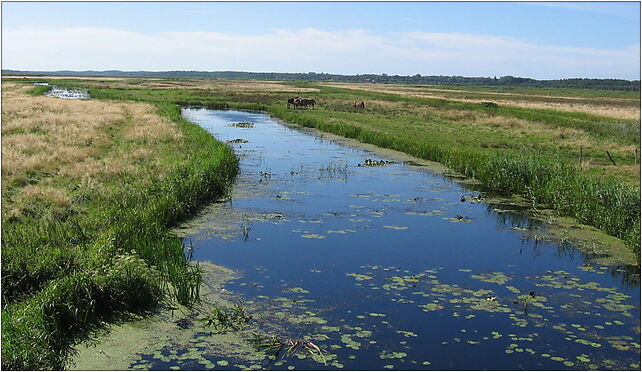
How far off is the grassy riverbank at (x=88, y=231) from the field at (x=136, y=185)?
3 cm

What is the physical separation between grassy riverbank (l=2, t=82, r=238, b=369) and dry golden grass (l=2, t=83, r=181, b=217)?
0.06 metres

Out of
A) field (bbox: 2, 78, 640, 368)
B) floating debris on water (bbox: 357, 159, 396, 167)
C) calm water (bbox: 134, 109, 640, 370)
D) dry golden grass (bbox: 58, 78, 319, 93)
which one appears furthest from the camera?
dry golden grass (bbox: 58, 78, 319, 93)

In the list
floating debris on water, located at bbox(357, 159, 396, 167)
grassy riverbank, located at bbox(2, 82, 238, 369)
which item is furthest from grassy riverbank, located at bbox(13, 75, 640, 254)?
grassy riverbank, located at bbox(2, 82, 238, 369)

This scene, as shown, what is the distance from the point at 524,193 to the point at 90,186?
14087 mm

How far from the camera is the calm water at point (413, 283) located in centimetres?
824

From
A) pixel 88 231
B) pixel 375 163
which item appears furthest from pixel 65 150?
pixel 375 163

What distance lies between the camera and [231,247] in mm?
13078

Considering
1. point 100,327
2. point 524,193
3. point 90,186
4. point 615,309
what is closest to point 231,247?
point 100,327

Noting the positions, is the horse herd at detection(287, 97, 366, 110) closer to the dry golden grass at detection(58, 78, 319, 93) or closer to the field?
the field

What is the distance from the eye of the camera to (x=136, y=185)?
668 inches

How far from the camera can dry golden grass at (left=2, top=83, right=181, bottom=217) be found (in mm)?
15203

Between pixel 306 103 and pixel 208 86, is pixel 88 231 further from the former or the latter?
pixel 208 86

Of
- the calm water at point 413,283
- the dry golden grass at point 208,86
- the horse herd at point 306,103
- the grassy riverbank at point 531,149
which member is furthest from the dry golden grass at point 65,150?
the dry golden grass at point 208,86

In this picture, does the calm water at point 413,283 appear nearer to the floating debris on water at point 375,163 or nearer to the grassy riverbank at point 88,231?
the grassy riverbank at point 88,231
